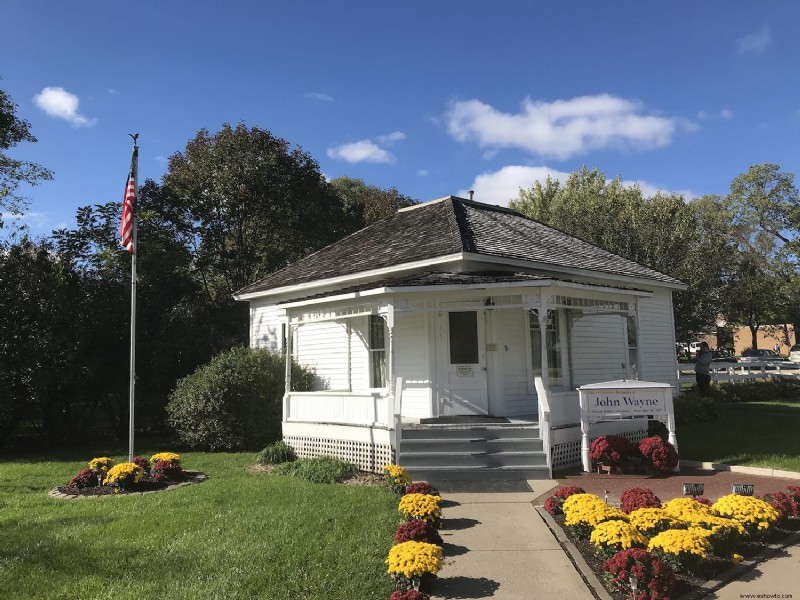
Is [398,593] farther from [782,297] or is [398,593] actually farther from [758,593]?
[782,297]

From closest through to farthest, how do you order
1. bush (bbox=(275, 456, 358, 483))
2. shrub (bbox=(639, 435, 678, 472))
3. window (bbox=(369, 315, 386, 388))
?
shrub (bbox=(639, 435, 678, 472)) < bush (bbox=(275, 456, 358, 483)) < window (bbox=(369, 315, 386, 388))

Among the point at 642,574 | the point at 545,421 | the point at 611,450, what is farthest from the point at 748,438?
the point at 642,574

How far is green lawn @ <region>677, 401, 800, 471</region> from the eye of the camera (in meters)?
10.1

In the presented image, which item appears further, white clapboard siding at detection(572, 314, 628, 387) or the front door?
white clapboard siding at detection(572, 314, 628, 387)

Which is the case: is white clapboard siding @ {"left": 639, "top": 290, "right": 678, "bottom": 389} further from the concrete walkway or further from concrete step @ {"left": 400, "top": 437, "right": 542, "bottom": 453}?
the concrete walkway

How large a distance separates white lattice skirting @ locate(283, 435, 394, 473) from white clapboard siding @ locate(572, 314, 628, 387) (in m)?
5.48

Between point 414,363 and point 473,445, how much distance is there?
2.66 meters

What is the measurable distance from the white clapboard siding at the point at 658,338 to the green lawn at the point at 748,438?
193 cm

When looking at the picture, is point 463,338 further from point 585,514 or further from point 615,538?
point 615,538

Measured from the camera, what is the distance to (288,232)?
27.0m

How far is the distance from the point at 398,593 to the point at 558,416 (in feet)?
21.5

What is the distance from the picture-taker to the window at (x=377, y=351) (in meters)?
13.1

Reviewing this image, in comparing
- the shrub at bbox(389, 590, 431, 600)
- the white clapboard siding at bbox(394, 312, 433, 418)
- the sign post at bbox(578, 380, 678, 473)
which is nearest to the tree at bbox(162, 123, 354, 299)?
the white clapboard siding at bbox(394, 312, 433, 418)

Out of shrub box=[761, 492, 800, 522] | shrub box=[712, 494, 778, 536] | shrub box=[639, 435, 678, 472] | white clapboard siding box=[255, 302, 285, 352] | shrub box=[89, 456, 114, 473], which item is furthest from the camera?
white clapboard siding box=[255, 302, 285, 352]
